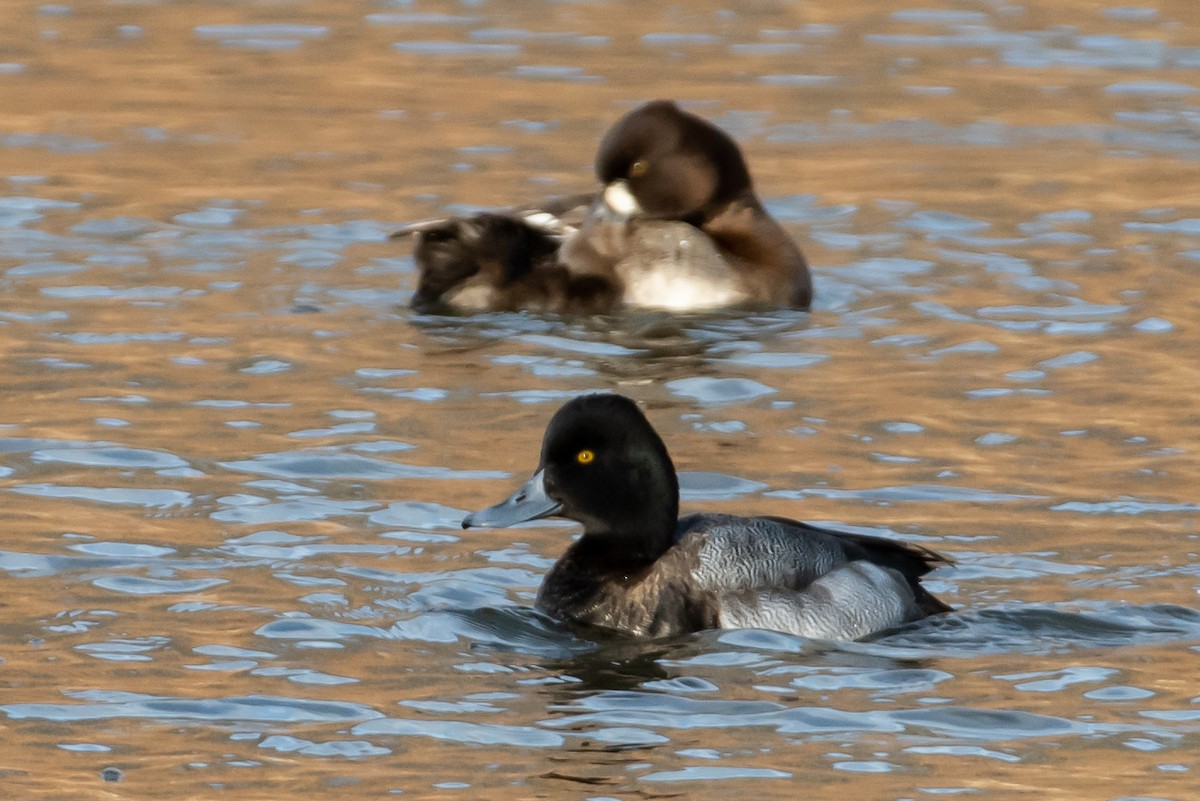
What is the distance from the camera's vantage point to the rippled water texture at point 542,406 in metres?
6.38

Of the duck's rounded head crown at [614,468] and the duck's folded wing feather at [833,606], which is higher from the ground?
the duck's rounded head crown at [614,468]

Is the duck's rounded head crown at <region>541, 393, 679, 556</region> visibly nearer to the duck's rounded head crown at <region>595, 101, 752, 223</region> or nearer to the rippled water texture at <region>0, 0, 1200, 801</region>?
the rippled water texture at <region>0, 0, 1200, 801</region>

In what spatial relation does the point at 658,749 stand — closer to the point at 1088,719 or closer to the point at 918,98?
the point at 1088,719

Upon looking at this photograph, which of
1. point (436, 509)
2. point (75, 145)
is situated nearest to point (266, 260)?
point (75, 145)

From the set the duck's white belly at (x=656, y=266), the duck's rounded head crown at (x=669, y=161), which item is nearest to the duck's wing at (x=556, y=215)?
the duck's white belly at (x=656, y=266)

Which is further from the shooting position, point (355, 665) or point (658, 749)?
point (355, 665)

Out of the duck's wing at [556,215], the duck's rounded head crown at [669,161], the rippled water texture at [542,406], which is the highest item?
the duck's rounded head crown at [669,161]

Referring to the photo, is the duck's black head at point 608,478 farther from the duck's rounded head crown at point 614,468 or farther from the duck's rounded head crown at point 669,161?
the duck's rounded head crown at point 669,161

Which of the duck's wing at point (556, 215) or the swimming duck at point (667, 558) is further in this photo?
the duck's wing at point (556, 215)

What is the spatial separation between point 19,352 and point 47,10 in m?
9.12

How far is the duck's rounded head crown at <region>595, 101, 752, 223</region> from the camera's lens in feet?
38.9

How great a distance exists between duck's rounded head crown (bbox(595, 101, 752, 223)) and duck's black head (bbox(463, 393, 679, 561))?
14.9 ft

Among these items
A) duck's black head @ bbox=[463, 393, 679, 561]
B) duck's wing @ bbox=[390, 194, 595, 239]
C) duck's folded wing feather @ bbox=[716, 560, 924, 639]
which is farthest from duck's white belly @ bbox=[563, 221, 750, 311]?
duck's folded wing feather @ bbox=[716, 560, 924, 639]

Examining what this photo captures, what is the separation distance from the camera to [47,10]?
19016mm
